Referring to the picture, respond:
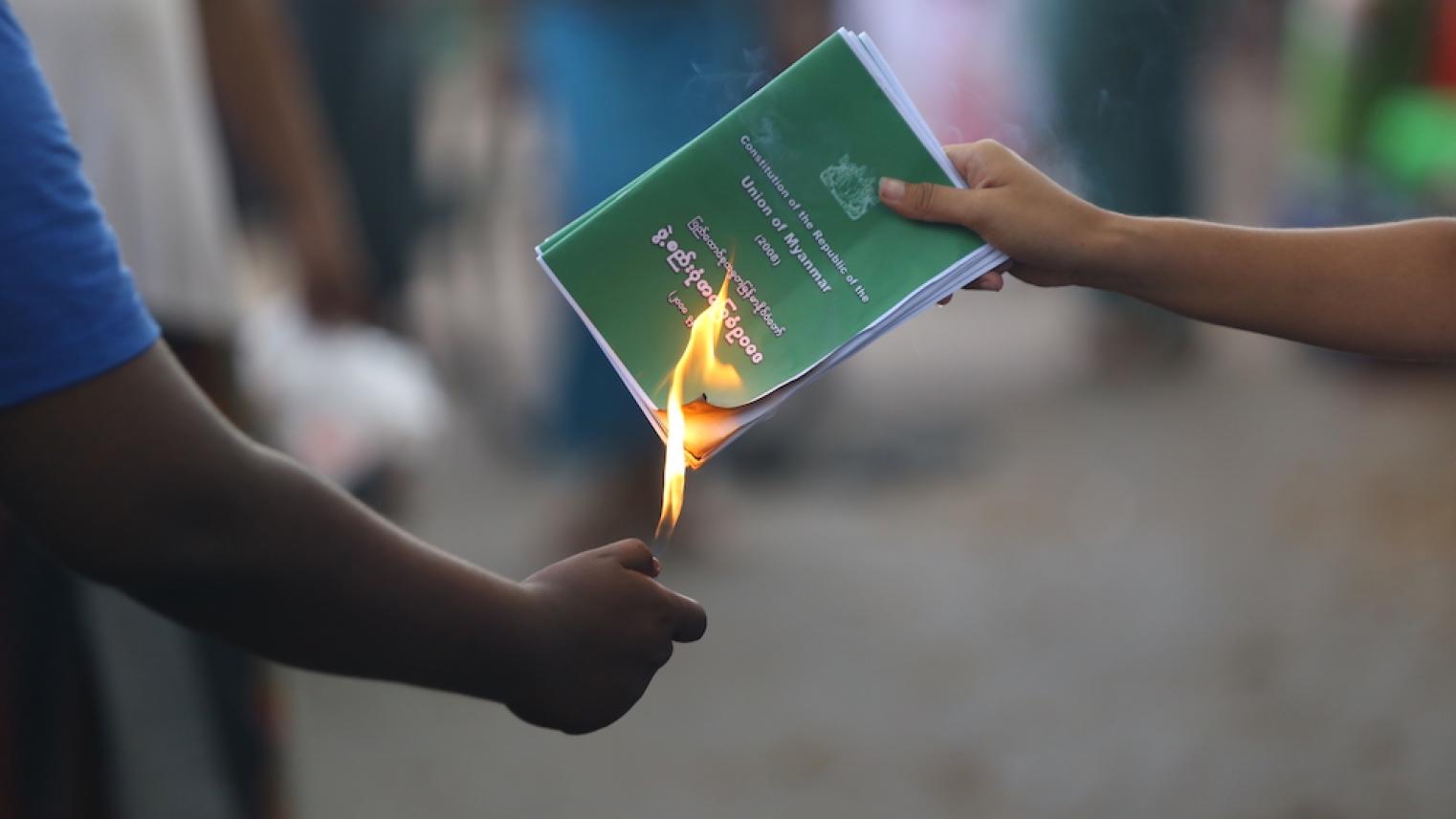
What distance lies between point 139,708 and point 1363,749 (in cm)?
200

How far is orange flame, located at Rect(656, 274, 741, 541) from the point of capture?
1.17m

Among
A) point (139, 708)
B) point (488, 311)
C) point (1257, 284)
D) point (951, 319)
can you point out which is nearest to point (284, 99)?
point (139, 708)

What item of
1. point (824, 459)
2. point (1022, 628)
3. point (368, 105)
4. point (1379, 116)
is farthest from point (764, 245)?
point (1379, 116)

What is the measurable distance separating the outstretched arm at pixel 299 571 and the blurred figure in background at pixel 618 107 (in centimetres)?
180

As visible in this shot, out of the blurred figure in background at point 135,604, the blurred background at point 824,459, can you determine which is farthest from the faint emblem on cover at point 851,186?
the blurred figure in background at point 135,604

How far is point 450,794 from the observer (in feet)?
9.38

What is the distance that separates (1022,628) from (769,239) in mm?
2309

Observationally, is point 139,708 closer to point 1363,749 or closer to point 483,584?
point 483,584

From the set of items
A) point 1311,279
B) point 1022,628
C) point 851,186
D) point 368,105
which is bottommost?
point 1022,628

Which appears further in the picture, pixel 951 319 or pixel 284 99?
pixel 951 319

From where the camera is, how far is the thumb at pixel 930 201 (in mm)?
1184

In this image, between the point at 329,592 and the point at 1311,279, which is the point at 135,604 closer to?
the point at 329,592

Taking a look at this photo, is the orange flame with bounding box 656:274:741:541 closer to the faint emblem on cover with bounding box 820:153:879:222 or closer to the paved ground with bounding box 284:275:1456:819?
the faint emblem on cover with bounding box 820:153:879:222

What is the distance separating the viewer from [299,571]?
117 cm
